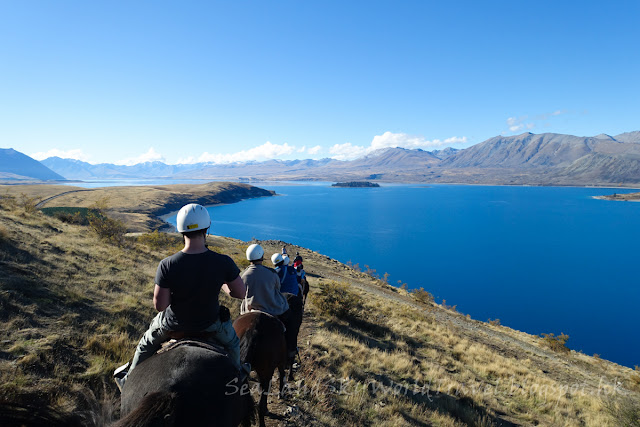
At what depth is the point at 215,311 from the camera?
3627 mm

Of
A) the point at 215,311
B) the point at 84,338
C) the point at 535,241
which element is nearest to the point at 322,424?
the point at 215,311

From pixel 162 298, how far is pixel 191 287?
0.42 metres

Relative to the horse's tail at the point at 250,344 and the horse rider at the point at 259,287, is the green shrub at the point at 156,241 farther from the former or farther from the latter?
the horse's tail at the point at 250,344

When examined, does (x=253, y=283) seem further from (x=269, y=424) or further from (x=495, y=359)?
(x=495, y=359)

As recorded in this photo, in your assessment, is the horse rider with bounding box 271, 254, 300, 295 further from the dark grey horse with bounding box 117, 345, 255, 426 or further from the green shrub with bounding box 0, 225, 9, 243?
the green shrub with bounding box 0, 225, 9, 243

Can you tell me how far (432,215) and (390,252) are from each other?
55.0 meters

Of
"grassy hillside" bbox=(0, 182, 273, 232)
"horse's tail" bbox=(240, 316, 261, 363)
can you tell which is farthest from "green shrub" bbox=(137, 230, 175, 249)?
"grassy hillside" bbox=(0, 182, 273, 232)

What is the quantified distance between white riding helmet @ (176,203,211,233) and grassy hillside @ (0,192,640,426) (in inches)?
71.7

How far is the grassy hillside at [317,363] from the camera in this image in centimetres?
505

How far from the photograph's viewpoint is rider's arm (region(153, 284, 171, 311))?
338 centimetres

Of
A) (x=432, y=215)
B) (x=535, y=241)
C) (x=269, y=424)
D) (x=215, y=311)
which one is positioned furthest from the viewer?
(x=432, y=215)

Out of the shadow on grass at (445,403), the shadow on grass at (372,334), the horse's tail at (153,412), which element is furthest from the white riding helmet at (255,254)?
the shadow on grass at (372,334)

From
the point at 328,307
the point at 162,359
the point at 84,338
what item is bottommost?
the point at 328,307

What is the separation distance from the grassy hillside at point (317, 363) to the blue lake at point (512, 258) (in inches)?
903
